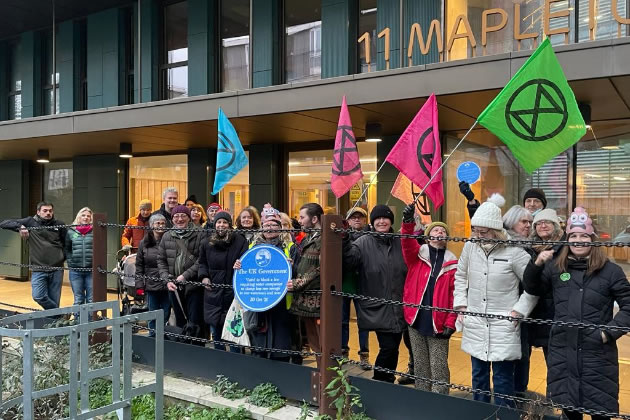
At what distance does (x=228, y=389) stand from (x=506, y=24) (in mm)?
5598

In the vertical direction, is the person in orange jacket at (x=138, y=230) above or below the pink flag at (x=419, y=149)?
below

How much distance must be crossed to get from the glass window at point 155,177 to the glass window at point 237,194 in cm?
103

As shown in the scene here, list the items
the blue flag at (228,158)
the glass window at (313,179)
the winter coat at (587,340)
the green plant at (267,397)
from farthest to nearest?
the glass window at (313,179) → the blue flag at (228,158) → the green plant at (267,397) → the winter coat at (587,340)

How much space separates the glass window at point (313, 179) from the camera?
30.7 feet

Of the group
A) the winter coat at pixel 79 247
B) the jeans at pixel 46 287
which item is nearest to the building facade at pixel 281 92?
the winter coat at pixel 79 247

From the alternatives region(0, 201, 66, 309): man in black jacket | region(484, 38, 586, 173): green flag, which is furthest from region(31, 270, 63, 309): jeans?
region(484, 38, 586, 173): green flag

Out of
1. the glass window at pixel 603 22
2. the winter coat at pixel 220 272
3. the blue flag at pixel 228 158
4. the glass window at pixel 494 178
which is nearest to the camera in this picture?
the winter coat at pixel 220 272

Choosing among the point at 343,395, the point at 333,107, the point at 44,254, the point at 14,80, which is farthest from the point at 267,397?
the point at 14,80

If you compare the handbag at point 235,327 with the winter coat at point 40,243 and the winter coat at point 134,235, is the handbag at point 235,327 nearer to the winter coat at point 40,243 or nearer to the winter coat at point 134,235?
the winter coat at point 134,235

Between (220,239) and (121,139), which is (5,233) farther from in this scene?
(220,239)

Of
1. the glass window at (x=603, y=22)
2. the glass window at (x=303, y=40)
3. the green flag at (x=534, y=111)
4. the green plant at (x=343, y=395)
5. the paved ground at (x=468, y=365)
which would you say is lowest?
the paved ground at (x=468, y=365)

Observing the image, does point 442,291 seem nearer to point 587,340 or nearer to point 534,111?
point 587,340

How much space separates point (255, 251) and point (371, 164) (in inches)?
200

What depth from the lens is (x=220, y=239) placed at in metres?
5.22
